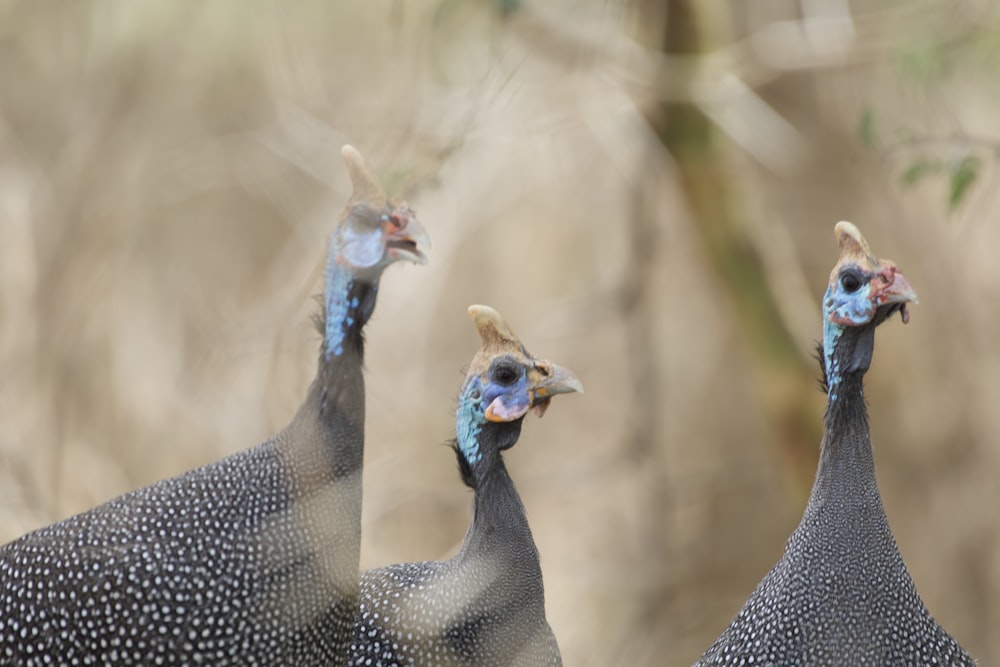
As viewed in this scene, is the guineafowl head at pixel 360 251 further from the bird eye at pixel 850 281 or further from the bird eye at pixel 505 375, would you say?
the bird eye at pixel 850 281

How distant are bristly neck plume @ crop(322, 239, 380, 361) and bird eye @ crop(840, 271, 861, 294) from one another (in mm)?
1165

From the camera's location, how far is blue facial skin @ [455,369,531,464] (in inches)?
148

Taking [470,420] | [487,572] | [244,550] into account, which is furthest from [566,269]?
[244,550]

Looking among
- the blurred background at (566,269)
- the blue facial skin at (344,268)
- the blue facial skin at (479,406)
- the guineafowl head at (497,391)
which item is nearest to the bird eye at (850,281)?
the guineafowl head at (497,391)

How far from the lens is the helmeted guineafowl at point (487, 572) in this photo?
3.76 meters

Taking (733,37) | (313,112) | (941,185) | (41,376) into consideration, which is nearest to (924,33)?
(733,37)

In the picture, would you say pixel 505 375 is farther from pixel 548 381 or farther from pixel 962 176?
pixel 962 176

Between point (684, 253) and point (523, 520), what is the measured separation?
443 centimetres

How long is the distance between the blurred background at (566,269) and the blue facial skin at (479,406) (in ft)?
6.53

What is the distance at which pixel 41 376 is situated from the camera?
7734 millimetres

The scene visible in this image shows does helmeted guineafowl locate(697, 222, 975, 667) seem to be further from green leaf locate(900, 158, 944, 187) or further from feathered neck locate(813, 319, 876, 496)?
green leaf locate(900, 158, 944, 187)

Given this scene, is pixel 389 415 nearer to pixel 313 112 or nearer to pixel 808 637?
pixel 313 112

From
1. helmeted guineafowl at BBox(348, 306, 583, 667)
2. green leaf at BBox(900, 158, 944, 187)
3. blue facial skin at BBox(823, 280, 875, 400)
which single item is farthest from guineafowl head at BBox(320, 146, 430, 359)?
green leaf at BBox(900, 158, 944, 187)

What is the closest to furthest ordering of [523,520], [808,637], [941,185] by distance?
[808,637]
[523,520]
[941,185]
